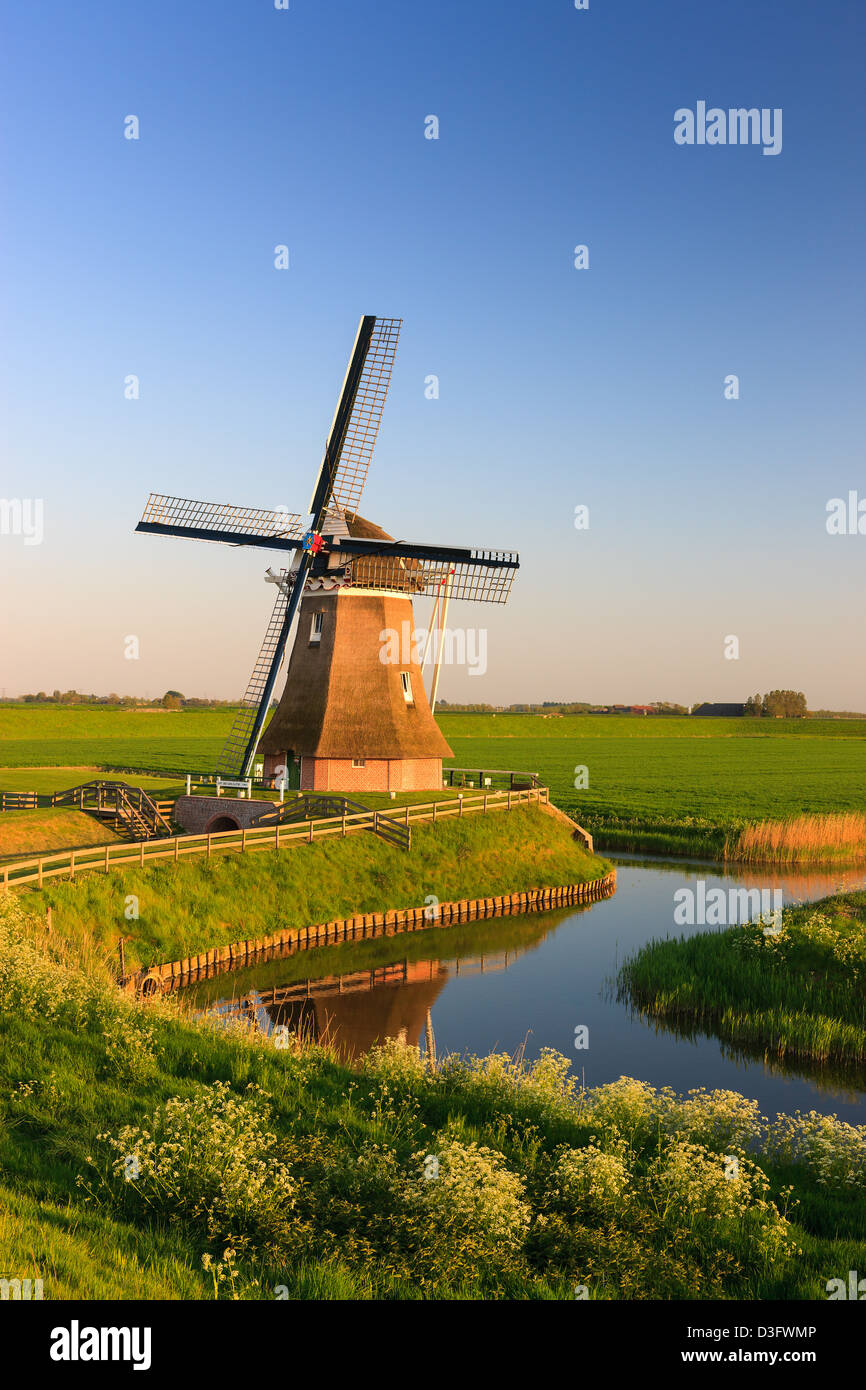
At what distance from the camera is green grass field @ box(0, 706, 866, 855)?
45031 mm

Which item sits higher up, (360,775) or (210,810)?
(360,775)

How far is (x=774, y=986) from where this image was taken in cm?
1955

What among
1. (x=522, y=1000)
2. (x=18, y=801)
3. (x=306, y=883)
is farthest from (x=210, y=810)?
(x=522, y=1000)

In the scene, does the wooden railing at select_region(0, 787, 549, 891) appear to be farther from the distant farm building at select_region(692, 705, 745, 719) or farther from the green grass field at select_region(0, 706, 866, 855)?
the distant farm building at select_region(692, 705, 745, 719)

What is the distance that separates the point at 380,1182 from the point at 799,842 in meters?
32.4

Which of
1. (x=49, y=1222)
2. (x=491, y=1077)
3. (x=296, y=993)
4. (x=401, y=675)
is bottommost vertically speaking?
(x=296, y=993)

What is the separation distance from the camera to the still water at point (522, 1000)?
1655 centimetres

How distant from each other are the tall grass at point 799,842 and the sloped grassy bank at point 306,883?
6.34 m

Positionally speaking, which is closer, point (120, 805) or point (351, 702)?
point (120, 805)

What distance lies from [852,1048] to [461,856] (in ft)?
51.9

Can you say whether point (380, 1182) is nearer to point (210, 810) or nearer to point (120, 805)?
point (120, 805)
